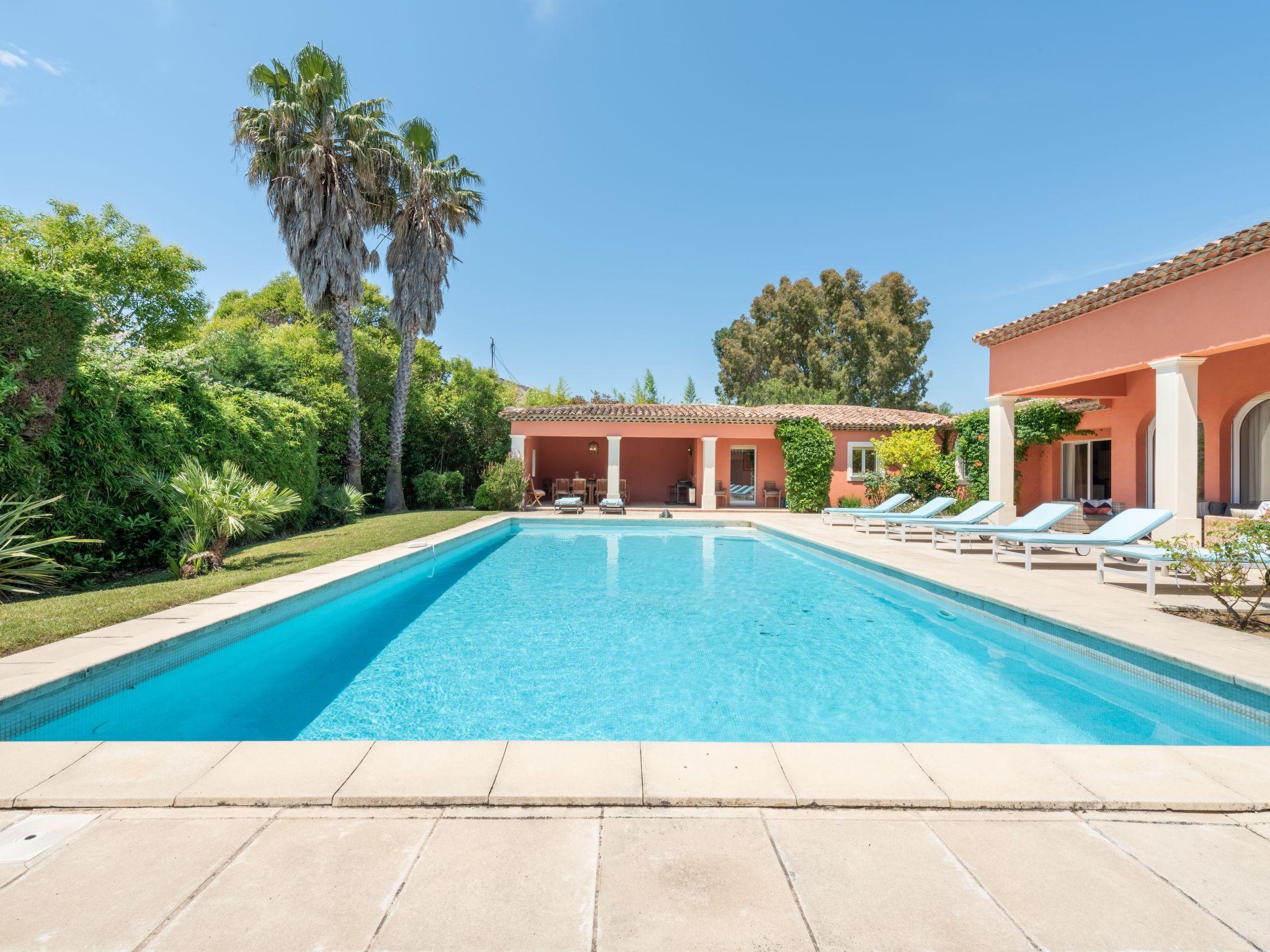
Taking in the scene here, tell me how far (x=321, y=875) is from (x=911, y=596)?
7331mm

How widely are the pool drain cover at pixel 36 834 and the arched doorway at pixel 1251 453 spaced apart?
16064mm

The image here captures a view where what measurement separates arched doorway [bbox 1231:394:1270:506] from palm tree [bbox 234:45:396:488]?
19.9m

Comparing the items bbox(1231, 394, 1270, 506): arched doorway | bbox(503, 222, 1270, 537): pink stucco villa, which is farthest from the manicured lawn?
bbox(1231, 394, 1270, 506): arched doorway

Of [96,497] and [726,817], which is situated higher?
[96,497]

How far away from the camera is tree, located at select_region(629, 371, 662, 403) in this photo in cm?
4153

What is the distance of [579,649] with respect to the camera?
222 inches

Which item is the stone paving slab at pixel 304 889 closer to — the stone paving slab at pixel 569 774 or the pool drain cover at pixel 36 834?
the stone paving slab at pixel 569 774

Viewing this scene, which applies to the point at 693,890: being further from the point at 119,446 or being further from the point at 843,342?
the point at 843,342

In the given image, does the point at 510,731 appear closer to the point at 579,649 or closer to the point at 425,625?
the point at 579,649

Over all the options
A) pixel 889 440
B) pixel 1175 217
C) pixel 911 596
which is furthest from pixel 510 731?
pixel 1175 217

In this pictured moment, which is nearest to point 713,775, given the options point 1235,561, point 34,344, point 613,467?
point 1235,561

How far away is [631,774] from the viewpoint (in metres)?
2.62

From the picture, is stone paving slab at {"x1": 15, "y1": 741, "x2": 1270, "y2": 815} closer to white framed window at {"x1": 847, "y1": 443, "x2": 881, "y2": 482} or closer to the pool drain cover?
the pool drain cover

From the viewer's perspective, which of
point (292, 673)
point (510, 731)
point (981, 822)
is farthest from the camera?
point (292, 673)
